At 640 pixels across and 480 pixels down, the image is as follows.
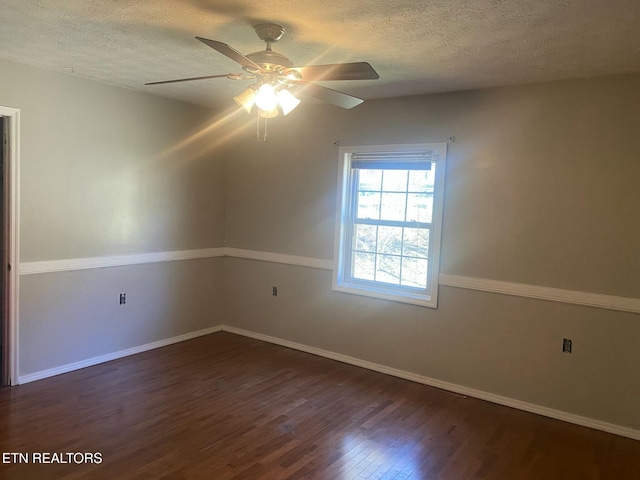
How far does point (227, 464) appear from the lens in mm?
2742

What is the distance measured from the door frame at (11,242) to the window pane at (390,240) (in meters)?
2.96

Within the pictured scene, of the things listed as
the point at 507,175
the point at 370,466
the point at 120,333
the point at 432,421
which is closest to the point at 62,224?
the point at 120,333

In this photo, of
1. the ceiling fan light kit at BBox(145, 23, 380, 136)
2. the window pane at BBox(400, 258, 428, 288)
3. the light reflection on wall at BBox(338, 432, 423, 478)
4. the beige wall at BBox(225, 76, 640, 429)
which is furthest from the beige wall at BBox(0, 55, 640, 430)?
the ceiling fan light kit at BBox(145, 23, 380, 136)

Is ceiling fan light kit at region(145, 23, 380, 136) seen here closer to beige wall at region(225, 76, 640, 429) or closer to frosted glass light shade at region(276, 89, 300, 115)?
frosted glass light shade at region(276, 89, 300, 115)

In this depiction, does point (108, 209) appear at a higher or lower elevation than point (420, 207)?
lower

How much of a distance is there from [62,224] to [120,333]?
114 centimetres

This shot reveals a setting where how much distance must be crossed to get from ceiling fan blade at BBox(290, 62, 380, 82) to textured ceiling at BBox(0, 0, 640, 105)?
0.24 m

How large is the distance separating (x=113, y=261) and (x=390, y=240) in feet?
8.21

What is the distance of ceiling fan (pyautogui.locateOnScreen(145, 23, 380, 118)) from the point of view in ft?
7.80

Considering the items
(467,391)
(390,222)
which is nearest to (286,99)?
(390,222)

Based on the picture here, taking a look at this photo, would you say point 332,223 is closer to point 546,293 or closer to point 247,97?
point 546,293

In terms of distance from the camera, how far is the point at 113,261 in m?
4.34

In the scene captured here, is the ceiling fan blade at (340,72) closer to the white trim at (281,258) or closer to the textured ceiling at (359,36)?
the textured ceiling at (359,36)

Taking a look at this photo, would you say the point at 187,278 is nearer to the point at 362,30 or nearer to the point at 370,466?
the point at 370,466
